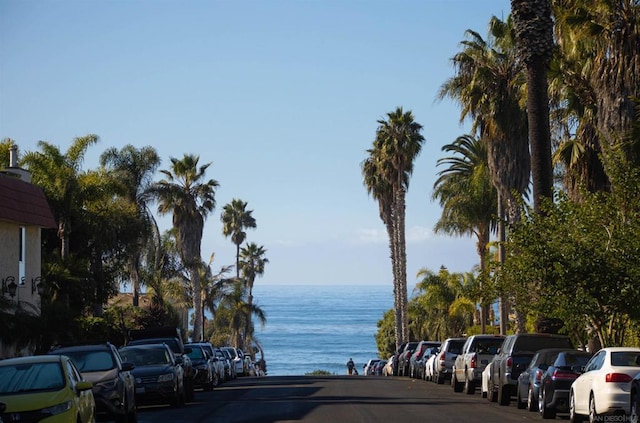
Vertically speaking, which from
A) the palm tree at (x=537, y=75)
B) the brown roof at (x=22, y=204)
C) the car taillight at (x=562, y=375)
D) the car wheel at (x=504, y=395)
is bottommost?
the car wheel at (x=504, y=395)

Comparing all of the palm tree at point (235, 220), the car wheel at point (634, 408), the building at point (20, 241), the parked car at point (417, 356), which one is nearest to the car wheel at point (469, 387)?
the parked car at point (417, 356)

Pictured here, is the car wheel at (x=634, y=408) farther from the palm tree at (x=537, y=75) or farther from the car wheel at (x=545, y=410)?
the palm tree at (x=537, y=75)

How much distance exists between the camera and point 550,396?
23.0 meters

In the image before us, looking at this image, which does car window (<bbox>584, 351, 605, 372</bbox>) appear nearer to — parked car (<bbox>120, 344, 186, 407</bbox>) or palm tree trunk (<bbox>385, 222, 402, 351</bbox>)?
parked car (<bbox>120, 344, 186, 407</bbox>)

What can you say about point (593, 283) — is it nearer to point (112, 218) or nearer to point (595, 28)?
point (595, 28)

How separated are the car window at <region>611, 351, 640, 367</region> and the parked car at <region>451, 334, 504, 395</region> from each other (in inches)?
531

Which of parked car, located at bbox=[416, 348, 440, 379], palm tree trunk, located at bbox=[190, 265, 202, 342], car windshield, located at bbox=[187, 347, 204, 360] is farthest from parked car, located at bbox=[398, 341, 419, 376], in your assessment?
palm tree trunk, located at bbox=[190, 265, 202, 342]

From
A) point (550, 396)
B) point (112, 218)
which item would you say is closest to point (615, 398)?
point (550, 396)

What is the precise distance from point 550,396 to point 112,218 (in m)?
36.2

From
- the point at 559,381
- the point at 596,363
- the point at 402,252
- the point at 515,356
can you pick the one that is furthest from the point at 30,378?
the point at 402,252

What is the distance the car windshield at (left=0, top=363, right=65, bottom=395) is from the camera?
1719 centimetres

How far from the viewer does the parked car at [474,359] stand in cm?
3381

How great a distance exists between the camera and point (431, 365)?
43.8 metres

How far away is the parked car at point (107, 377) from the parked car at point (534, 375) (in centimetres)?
863
